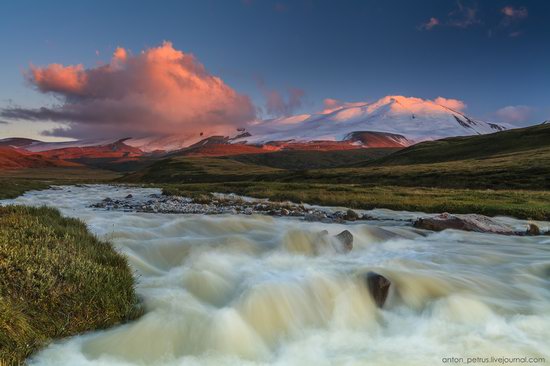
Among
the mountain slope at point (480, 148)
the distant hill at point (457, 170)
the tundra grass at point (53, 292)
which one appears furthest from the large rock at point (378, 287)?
the mountain slope at point (480, 148)

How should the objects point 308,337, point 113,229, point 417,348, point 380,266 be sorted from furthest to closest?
point 113,229 → point 380,266 → point 308,337 → point 417,348

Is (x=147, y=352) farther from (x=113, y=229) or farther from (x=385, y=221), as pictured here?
(x=385, y=221)

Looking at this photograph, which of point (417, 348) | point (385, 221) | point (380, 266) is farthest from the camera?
point (385, 221)

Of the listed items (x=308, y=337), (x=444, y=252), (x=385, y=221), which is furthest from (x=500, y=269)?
(x=385, y=221)

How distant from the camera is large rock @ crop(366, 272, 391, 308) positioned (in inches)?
349

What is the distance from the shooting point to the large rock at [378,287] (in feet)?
29.1

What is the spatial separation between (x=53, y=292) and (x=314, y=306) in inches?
188

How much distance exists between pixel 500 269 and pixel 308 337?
7717 millimetres

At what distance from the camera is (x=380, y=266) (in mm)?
11250

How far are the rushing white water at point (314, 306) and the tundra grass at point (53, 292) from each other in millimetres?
254

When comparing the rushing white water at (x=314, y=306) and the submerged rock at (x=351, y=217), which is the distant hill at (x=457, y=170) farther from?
the rushing white water at (x=314, y=306)

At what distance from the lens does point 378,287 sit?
357 inches

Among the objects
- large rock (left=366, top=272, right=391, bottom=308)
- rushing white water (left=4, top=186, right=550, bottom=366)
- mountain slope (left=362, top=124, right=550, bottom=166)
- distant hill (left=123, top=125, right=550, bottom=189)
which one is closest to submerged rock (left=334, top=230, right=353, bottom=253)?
rushing white water (left=4, top=186, right=550, bottom=366)

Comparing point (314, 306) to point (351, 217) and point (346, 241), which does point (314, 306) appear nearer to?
point (346, 241)
